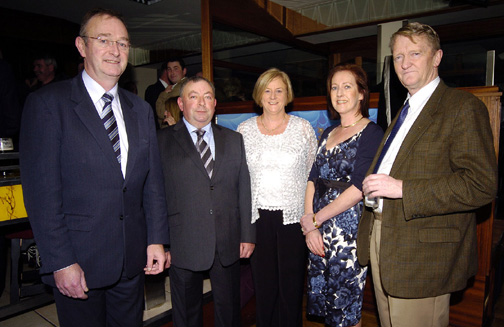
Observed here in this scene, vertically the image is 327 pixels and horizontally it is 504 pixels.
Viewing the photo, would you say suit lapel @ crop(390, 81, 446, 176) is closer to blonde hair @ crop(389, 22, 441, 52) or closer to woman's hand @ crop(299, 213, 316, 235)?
blonde hair @ crop(389, 22, 441, 52)

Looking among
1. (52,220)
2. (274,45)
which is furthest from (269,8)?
(52,220)

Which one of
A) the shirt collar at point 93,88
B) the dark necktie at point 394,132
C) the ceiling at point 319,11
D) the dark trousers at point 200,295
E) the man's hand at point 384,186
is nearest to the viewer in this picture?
the man's hand at point 384,186

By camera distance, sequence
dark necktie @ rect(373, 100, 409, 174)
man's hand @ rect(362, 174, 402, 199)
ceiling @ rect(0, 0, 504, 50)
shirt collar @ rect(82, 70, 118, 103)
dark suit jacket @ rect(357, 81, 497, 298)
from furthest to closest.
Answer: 1. ceiling @ rect(0, 0, 504, 50)
2. dark necktie @ rect(373, 100, 409, 174)
3. shirt collar @ rect(82, 70, 118, 103)
4. man's hand @ rect(362, 174, 402, 199)
5. dark suit jacket @ rect(357, 81, 497, 298)

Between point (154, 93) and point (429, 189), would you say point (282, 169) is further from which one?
point (154, 93)

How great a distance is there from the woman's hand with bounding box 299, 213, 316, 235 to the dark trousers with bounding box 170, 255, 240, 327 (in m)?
0.45

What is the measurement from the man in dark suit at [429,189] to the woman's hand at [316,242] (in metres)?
0.50

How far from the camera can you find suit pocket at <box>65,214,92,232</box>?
52.1 inches

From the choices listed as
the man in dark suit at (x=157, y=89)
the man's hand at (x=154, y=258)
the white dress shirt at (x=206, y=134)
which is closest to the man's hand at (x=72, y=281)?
the man's hand at (x=154, y=258)

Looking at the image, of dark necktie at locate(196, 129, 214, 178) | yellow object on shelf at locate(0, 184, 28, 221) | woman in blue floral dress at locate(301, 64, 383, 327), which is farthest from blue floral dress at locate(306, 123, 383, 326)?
yellow object on shelf at locate(0, 184, 28, 221)

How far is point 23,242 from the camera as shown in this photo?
2623 millimetres

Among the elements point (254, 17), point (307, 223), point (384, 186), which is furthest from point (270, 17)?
point (384, 186)

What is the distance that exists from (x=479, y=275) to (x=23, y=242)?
10.4ft

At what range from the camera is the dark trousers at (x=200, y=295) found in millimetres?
1892

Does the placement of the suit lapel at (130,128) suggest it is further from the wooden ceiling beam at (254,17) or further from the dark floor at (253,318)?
the wooden ceiling beam at (254,17)
